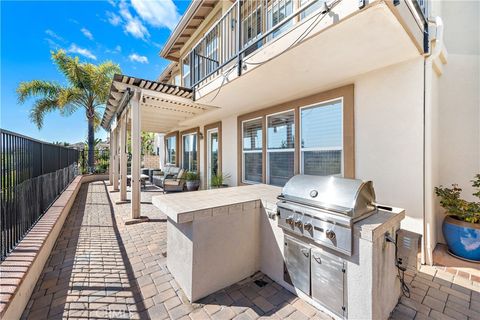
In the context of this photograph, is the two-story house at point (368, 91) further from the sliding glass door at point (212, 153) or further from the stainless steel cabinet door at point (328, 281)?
the sliding glass door at point (212, 153)

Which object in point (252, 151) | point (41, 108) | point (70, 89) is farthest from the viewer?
point (41, 108)

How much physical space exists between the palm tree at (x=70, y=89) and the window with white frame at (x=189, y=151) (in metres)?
6.16

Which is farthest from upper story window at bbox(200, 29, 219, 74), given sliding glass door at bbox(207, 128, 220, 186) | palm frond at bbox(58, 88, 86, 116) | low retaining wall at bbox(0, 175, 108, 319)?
palm frond at bbox(58, 88, 86, 116)

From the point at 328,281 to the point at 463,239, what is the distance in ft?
9.12

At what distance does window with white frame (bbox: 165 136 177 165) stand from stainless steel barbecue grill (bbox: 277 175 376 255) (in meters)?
10.8

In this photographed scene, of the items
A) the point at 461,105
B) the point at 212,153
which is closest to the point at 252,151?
the point at 212,153

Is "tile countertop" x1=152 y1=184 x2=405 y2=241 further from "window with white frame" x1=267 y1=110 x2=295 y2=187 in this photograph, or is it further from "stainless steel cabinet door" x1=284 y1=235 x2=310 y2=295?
"window with white frame" x1=267 y1=110 x2=295 y2=187

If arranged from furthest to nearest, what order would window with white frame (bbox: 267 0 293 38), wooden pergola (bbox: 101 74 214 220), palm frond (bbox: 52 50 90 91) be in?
palm frond (bbox: 52 50 90 91) < wooden pergola (bbox: 101 74 214 220) < window with white frame (bbox: 267 0 293 38)

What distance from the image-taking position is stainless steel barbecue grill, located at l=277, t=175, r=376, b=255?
6.25 ft

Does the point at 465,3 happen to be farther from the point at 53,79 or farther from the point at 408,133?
the point at 53,79

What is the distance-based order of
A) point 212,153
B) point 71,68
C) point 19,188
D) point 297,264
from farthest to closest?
point 71,68
point 212,153
point 19,188
point 297,264

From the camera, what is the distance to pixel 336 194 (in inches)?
81.9

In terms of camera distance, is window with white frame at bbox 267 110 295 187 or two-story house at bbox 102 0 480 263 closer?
two-story house at bbox 102 0 480 263

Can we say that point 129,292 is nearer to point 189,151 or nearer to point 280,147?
point 280,147
